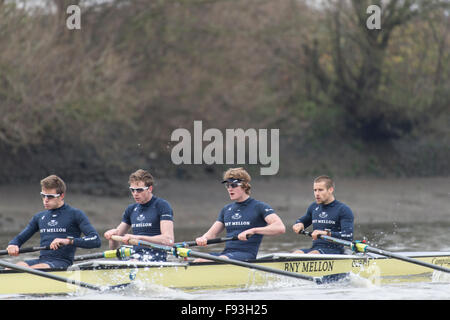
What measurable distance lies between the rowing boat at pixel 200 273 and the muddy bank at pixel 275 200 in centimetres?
1096

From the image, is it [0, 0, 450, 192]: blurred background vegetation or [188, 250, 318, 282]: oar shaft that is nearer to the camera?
[188, 250, 318, 282]: oar shaft

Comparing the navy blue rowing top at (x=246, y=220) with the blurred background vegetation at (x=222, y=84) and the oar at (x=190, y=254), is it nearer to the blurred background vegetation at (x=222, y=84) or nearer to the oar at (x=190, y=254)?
the oar at (x=190, y=254)

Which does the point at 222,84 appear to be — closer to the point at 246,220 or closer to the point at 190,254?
the point at 246,220

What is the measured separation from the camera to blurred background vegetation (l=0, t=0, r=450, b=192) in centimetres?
2470

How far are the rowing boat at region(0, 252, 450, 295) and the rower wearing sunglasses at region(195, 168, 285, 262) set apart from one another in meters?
0.28

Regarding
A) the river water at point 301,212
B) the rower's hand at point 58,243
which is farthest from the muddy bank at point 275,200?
the rower's hand at point 58,243

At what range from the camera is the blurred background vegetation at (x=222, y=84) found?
2470cm

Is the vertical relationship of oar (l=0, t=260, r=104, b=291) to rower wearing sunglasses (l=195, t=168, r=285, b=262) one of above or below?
below

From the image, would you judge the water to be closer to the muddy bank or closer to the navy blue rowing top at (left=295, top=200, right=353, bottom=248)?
the navy blue rowing top at (left=295, top=200, right=353, bottom=248)

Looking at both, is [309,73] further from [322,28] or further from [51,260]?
[51,260]

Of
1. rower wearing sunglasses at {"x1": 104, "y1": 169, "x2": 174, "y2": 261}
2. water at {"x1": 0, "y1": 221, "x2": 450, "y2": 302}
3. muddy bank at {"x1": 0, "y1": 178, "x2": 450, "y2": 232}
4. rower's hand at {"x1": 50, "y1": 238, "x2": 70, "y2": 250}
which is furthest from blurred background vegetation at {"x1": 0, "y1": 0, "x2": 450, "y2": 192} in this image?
water at {"x1": 0, "y1": 221, "x2": 450, "y2": 302}

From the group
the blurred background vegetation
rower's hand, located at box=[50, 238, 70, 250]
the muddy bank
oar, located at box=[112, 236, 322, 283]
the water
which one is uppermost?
the blurred background vegetation
